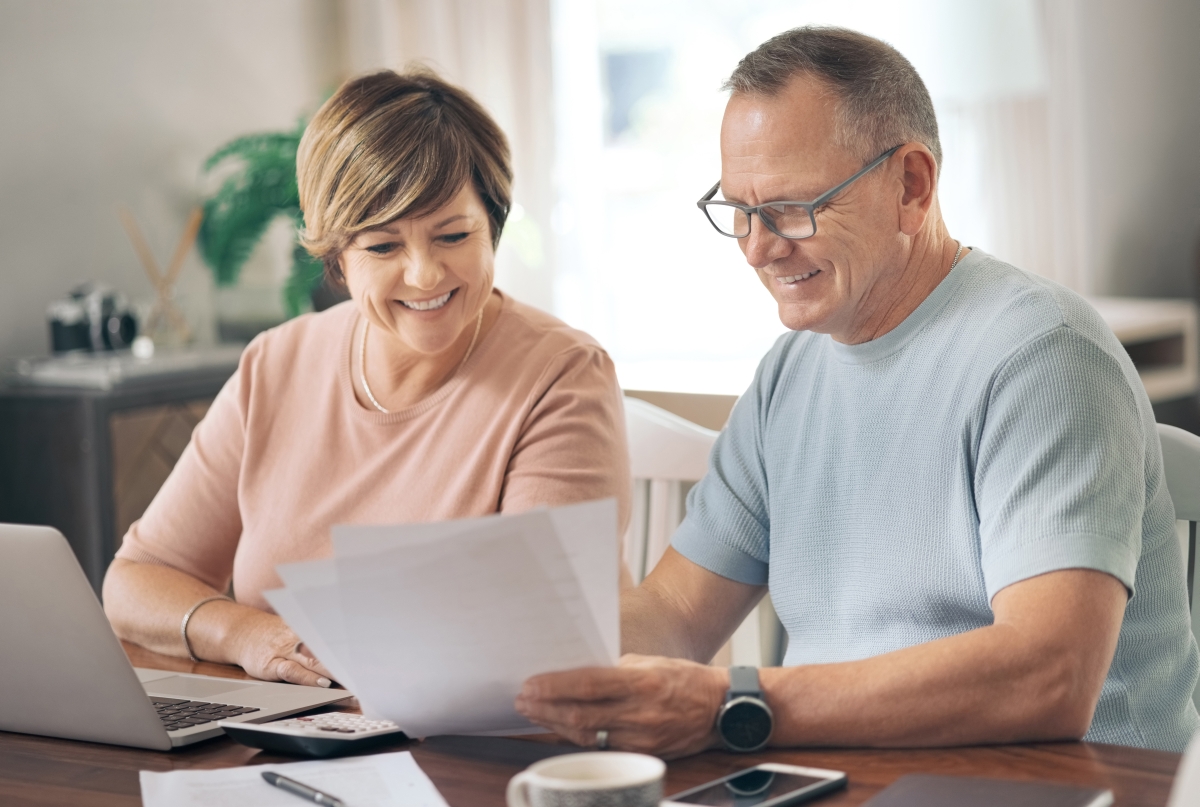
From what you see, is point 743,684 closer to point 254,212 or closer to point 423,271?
point 423,271

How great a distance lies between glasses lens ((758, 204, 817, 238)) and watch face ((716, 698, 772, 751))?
50cm

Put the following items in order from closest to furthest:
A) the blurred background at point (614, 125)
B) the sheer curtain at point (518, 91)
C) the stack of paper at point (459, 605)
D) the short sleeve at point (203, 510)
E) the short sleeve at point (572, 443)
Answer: the stack of paper at point (459, 605)
the short sleeve at point (572, 443)
the short sleeve at point (203, 510)
the blurred background at point (614, 125)
the sheer curtain at point (518, 91)

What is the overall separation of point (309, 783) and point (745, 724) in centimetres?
34

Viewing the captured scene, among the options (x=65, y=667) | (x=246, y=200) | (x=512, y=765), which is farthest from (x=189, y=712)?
(x=246, y=200)

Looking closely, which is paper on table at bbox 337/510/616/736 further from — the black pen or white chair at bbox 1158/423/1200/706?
white chair at bbox 1158/423/1200/706

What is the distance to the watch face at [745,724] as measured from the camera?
0.98 metres

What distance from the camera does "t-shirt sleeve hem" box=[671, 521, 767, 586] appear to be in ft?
→ 4.49

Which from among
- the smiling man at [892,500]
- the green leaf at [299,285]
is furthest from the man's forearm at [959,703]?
the green leaf at [299,285]

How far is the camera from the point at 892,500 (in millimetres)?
1248

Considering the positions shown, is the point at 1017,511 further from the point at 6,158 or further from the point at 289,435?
the point at 6,158

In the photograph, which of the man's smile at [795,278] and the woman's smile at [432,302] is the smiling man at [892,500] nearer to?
the man's smile at [795,278]

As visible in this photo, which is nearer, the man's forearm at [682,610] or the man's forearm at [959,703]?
the man's forearm at [959,703]

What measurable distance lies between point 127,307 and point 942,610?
8.41ft

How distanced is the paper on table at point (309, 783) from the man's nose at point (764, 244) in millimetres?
618
